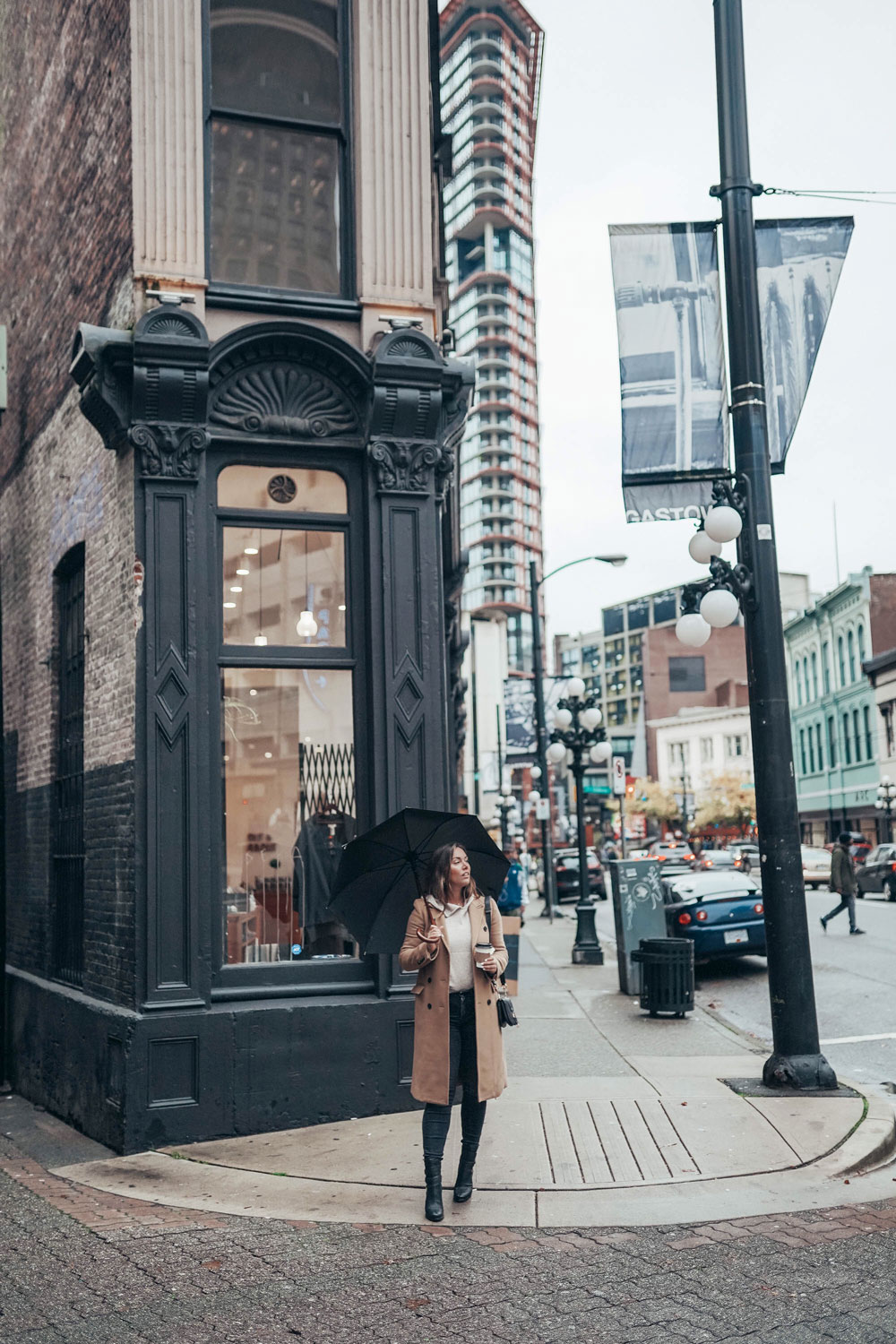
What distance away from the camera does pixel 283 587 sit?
973cm

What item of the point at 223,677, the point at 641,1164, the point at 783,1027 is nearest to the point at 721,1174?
the point at 641,1164

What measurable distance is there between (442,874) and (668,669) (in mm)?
132370

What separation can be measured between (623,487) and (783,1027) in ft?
13.9

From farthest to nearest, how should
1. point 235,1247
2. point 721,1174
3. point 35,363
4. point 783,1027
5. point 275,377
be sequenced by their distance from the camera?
point 35,363, point 275,377, point 783,1027, point 721,1174, point 235,1247

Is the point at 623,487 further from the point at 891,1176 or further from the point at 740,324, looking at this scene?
the point at 891,1176

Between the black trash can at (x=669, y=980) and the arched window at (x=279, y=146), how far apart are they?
24.8 ft

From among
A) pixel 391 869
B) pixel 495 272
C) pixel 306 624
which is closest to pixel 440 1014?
pixel 391 869

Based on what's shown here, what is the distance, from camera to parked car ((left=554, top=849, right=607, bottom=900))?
39.0m

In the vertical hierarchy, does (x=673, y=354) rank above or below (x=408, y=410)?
above

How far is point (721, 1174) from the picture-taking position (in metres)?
7.14

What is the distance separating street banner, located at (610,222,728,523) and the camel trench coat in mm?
4516

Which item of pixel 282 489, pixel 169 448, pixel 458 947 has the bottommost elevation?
pixel 458 947

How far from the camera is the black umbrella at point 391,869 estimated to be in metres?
7.10

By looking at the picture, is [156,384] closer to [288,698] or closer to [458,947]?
[288,698]
